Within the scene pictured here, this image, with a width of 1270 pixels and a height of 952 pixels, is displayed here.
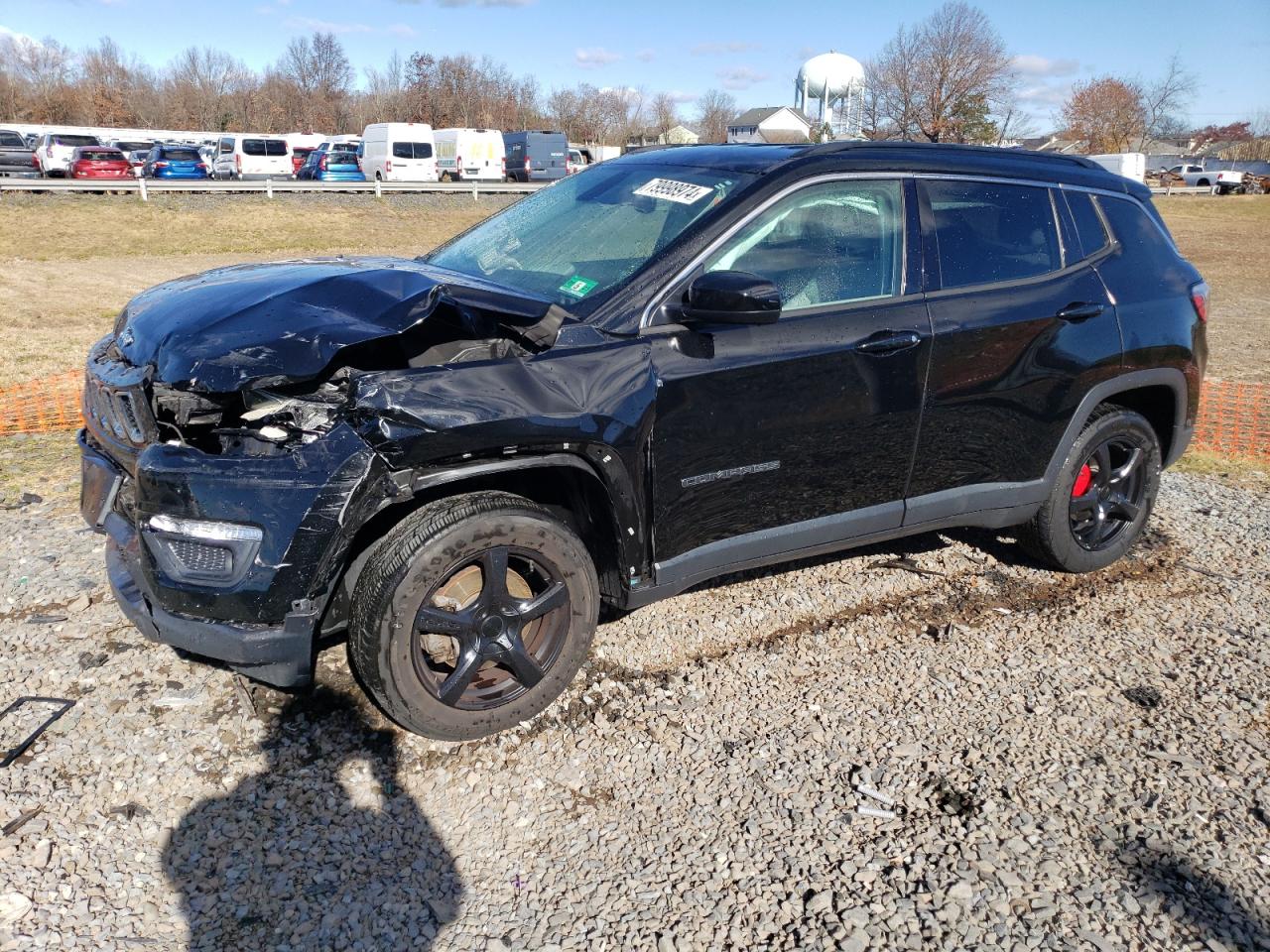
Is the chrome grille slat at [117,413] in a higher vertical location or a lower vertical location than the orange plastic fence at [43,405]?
higher

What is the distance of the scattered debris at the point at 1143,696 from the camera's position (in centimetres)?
375

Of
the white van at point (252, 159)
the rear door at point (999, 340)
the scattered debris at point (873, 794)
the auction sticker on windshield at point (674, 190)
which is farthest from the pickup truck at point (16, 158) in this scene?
the scattered debris at point (873, 794)

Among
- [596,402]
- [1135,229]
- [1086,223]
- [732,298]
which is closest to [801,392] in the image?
[732,298]

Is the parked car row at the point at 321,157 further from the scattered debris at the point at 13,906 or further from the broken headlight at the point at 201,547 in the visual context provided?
the scattered debris at the point at 13,906

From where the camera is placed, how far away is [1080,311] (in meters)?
4.26

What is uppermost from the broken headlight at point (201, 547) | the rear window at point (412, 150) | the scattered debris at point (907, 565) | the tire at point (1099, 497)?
the rear window at point (412, 150)

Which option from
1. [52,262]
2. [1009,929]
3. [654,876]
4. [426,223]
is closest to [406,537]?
[654,876]

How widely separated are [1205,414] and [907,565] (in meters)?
5.10

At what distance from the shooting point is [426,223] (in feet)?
94.8

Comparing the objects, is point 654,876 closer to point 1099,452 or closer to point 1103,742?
point 1103,742

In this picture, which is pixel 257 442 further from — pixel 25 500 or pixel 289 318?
pixel 25 500

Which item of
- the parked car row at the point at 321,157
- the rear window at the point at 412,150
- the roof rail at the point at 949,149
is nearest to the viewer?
the roof rail at the point at 949,149

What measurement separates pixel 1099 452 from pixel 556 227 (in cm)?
280

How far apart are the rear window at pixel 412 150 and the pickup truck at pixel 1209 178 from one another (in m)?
40.2
